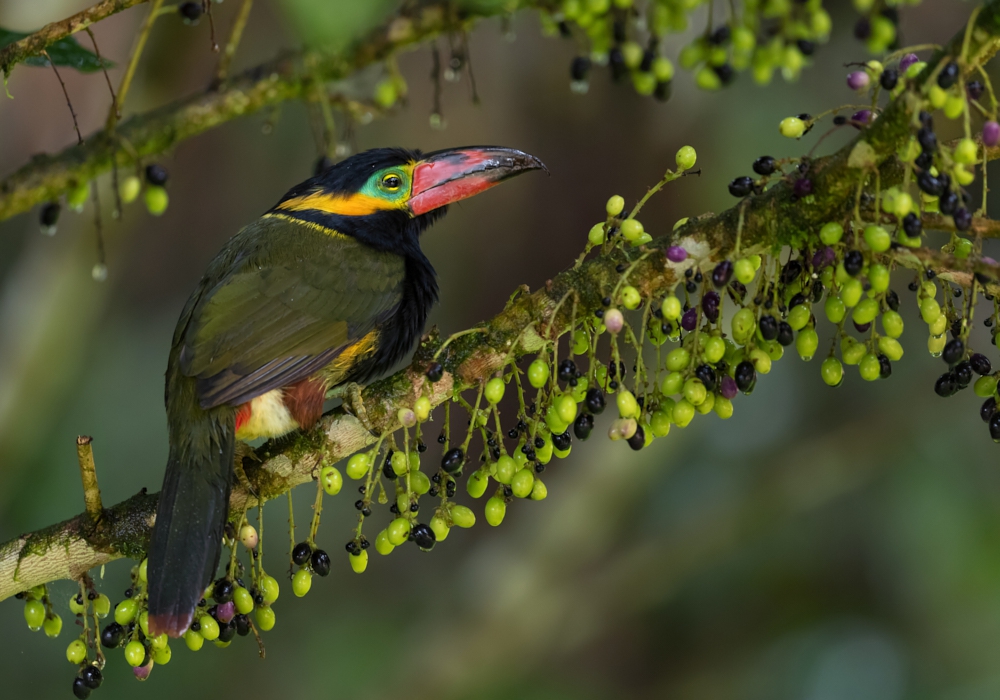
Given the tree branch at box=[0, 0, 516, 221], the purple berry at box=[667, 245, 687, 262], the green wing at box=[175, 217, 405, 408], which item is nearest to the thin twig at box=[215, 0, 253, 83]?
the tree branch at box=[0, 0, 516, 221]

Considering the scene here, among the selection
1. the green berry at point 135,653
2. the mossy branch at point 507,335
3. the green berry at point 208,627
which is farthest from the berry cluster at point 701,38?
the green berry at point 135,653

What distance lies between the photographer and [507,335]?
1870 mm

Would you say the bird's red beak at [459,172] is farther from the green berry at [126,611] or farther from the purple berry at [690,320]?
the green berry at [126,611]

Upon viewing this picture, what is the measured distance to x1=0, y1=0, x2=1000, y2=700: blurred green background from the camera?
12.7 ft

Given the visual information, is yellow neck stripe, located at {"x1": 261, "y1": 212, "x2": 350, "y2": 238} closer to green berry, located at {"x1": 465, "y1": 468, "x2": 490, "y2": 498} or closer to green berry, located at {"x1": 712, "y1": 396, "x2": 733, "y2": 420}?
green berry, located at {"x1": 465, "y1": 468, "x2": 490, "y2": 498}

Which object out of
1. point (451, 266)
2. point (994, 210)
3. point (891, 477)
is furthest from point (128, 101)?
point (994, 210)

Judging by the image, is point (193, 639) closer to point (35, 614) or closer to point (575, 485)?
point (35, 614)

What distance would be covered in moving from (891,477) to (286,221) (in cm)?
271

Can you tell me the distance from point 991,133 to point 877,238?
20cm

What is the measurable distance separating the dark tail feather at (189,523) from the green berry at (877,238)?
46.8 inches

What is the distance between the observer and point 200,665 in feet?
14.8

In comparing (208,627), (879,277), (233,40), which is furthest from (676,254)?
(233,40)

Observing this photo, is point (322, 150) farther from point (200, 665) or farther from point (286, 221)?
point (200, 665)

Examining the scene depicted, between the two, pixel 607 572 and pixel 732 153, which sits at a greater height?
pixel 732 153
